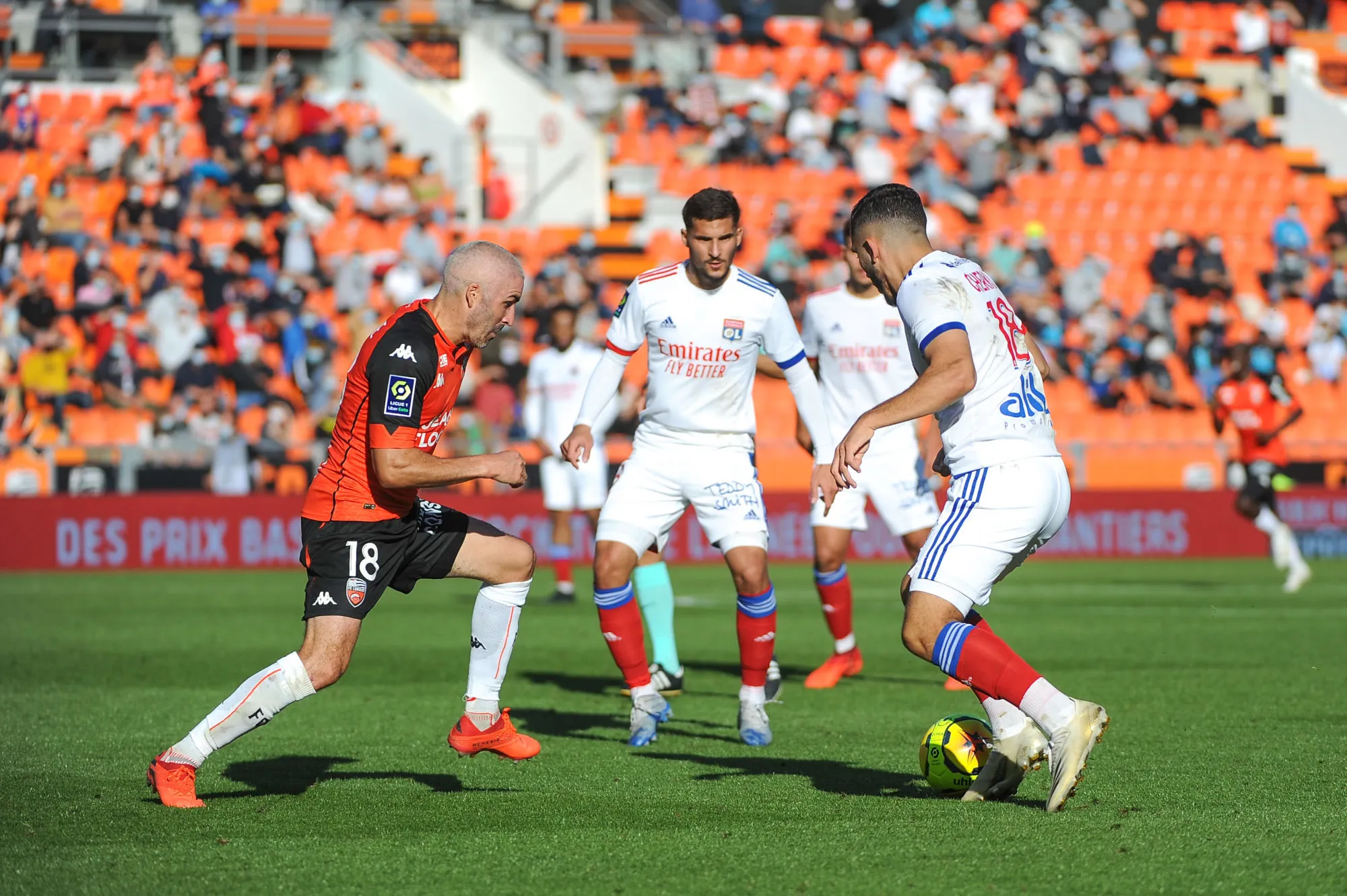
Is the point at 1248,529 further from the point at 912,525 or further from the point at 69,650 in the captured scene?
the point at 69,650

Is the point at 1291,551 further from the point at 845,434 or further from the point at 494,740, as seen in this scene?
the point at 494,740

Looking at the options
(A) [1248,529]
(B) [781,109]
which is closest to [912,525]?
(A) [1248,529]

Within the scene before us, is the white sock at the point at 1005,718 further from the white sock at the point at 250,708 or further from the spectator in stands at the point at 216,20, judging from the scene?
the spectator in stands at the point at 216,20

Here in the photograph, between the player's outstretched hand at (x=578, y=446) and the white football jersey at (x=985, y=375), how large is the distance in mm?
2159

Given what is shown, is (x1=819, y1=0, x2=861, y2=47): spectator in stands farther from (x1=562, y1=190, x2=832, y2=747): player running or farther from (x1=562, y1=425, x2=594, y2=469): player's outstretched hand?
(x1=562, y1=425, x2=594, y2=469): player's outstretched hand

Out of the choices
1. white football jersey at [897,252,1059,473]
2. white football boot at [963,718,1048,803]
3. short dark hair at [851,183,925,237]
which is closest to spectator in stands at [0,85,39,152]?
short dark hair at [851,183,925,237]

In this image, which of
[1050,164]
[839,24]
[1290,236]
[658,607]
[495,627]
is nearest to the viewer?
[495,627]

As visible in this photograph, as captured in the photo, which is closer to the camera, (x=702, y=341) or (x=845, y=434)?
(x=702, y=341)

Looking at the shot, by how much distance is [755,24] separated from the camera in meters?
31.7

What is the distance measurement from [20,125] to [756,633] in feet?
63.1

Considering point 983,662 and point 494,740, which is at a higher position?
point 983,662

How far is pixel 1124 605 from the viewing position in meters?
15.4

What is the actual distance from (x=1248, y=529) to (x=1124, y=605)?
7.17 m

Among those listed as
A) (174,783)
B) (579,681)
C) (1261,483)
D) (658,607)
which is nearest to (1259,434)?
(1261,483)
